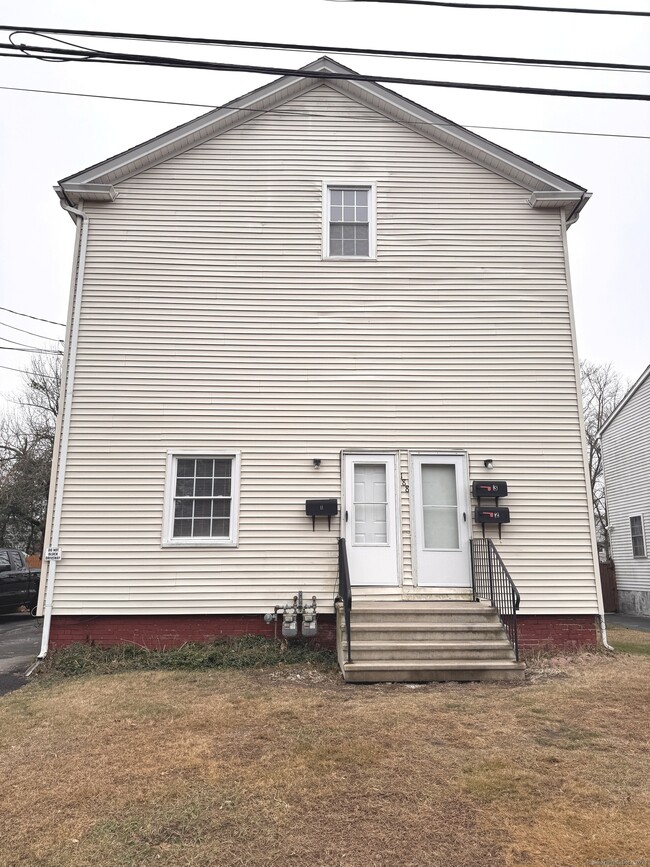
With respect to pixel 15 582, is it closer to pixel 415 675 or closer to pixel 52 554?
pixel 52 554

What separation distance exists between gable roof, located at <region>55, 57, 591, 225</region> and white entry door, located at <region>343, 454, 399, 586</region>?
508cm

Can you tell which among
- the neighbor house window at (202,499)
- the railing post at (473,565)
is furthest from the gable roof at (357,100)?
the railing post at (473,565)

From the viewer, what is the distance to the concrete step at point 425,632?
7152mm

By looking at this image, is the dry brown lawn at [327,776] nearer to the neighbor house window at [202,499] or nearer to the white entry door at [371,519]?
the white entry door at [371,519]

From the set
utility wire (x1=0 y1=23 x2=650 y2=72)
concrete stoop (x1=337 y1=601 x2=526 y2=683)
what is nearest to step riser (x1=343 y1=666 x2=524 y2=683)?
concrete stoop (x1=337 y1=601 x2=526 y2=683)

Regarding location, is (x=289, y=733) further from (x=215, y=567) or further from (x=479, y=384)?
(x=479, y=384)

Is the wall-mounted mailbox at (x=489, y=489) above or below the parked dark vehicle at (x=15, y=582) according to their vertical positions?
above

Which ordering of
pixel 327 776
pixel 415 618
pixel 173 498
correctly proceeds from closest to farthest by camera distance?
pixel 327 776 < pixel 415 618 < pixel 173 498

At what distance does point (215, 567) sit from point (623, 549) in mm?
15511

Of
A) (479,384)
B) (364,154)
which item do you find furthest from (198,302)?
(479,384)

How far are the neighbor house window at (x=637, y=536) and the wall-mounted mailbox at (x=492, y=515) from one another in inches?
464

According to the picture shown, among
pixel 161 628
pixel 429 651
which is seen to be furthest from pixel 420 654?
pixel 161 628

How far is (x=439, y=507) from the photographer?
339 inches

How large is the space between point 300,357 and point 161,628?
435 centimetres
